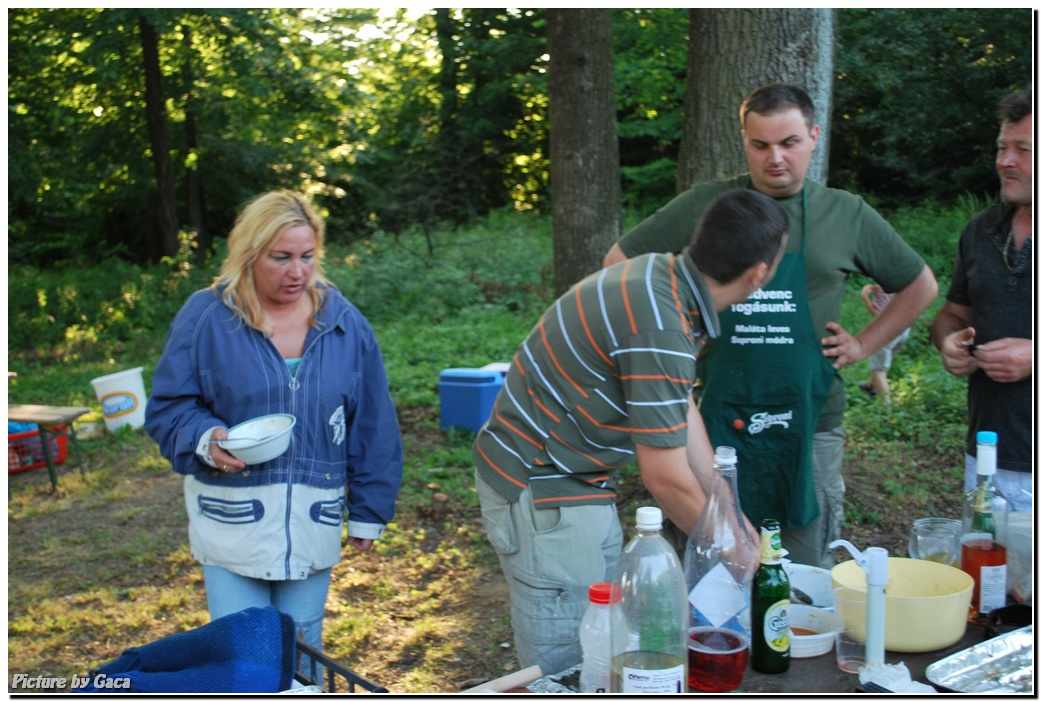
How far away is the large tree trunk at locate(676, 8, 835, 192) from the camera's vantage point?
4.00 m

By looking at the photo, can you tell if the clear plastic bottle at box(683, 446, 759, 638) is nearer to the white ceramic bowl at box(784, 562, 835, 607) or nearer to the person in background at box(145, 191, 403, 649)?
the white ceramic bowl at box(784, 562, 835, 607)

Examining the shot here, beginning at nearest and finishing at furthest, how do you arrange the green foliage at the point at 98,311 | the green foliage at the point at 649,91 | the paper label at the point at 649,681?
the paper label at the point at 649,681
the green foliage at the point at 649,91
the green foliage at the point at 98,311

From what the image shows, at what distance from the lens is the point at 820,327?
283cm

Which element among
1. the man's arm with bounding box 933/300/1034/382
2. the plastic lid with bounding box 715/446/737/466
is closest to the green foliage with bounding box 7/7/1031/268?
the man's arm with bounding box 933/300/1034/382

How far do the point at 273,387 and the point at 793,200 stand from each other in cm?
170

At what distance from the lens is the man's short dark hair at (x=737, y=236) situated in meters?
2.02

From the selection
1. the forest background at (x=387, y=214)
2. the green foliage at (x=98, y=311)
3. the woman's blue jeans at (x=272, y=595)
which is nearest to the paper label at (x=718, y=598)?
the woman's blue jeans at (x=272, y=595)

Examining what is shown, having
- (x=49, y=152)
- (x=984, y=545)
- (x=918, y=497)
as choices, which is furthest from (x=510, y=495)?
(x=49, y=152)

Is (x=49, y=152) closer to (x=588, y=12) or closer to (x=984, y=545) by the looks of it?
(x=588, y=12)

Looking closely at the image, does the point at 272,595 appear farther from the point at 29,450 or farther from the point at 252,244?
the point at 29,450

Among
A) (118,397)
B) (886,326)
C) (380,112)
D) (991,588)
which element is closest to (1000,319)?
(886,326)

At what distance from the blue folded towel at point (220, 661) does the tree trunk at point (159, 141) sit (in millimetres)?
15038

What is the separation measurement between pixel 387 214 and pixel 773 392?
13.3 metres

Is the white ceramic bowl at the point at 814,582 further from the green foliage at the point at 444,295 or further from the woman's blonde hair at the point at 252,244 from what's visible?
the green foliage at the point at 444,295
